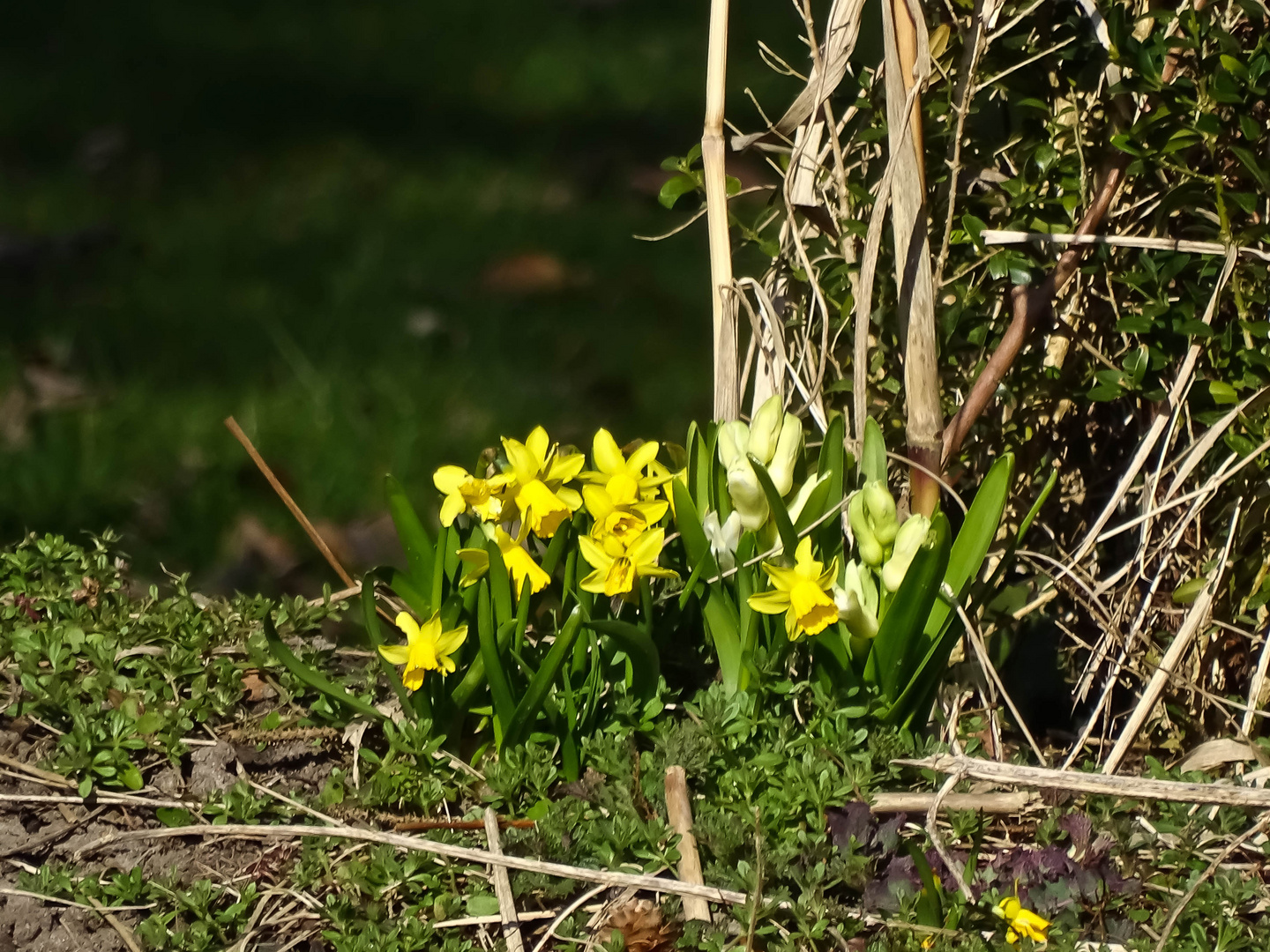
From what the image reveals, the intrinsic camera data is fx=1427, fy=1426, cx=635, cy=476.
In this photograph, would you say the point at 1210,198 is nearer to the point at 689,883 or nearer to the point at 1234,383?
the point at 1234,383

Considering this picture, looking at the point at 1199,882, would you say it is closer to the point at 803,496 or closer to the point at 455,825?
the point at 803,496

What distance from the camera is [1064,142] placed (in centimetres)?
190

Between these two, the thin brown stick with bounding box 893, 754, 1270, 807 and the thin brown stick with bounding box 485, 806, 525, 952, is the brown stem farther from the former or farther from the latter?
the thin brown stick with bounding box 485, 806, 525, 952

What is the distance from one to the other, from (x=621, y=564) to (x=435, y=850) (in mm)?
376

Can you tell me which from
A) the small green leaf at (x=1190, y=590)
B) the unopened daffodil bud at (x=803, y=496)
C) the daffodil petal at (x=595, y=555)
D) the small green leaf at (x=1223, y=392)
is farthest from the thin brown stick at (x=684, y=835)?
the small green leaf at (x=1223, y=392)

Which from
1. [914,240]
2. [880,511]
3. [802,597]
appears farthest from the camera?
[914,240]

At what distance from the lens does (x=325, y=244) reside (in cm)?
398

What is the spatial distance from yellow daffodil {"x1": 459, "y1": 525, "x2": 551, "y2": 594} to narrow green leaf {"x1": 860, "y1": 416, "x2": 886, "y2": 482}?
0.41 meters

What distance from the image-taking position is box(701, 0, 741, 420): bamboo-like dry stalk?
1.81 m

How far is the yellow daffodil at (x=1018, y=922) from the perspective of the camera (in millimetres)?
1471

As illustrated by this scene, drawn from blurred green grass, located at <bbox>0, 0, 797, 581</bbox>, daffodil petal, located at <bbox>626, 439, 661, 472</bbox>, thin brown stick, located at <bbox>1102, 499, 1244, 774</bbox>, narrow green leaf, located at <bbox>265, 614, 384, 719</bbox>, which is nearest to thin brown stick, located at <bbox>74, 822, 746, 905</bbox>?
narrow green leaf, located at <bbox>265, 614, 384, 719</bbox>

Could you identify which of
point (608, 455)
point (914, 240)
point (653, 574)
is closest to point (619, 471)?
point (608, 455)

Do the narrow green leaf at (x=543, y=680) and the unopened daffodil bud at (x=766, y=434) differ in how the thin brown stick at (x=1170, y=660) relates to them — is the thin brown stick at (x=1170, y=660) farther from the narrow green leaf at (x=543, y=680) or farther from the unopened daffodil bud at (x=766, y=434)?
the narrow green leaf at (x=543, y=680)

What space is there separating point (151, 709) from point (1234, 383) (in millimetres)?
1442
